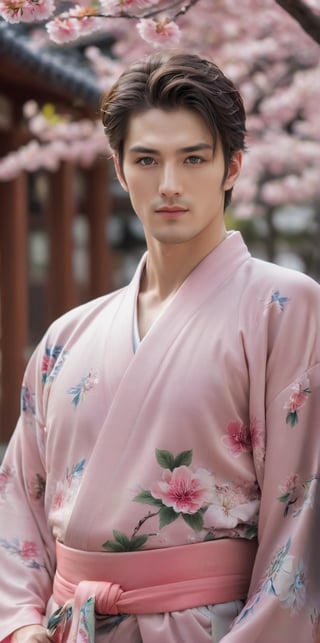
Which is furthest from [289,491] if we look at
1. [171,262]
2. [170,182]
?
[170,182]

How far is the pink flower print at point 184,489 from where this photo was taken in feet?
8.43

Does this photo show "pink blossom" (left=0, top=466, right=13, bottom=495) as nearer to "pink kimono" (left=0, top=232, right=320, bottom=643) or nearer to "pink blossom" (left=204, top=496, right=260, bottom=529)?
"pink kimono" (left=0, top=232, right=320, bottom=643)

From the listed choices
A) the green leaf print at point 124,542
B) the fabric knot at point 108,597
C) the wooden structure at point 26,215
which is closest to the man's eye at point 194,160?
the green leaf print at point 124,542

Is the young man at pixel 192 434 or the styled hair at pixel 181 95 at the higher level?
the styled hair at pixel 181 95

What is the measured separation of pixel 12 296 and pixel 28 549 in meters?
7.97

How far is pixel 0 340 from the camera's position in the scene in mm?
10953

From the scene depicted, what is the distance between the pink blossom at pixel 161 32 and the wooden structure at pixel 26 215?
189 inches

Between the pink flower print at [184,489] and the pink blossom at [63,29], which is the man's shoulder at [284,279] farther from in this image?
the pink blossom at [63,29]

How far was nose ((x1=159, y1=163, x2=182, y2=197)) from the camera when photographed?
8.56 feet

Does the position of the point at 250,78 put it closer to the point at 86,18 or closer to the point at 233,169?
the point at 86,18

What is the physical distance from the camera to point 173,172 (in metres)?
2.62

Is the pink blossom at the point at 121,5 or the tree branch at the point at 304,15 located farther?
the pink blossom at the point at 121,5

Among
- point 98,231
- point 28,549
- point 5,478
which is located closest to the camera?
point 28,549

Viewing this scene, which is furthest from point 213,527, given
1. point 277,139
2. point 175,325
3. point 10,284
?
point 277,139
